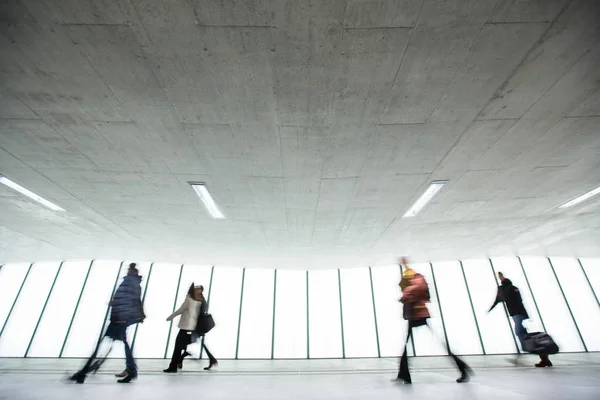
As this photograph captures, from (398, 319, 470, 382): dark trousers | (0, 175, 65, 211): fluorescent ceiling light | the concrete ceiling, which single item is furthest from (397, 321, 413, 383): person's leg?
(0, 175, 65, 211): fluorescent ceiling light

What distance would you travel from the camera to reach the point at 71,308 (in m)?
9.27

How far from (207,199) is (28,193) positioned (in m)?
3.47

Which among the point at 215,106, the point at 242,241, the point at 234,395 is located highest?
the point at 215,106

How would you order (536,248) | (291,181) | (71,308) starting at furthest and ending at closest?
(71,308) → (536,248) → (291,181)

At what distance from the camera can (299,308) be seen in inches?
390

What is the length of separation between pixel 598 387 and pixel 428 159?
9.46 feet

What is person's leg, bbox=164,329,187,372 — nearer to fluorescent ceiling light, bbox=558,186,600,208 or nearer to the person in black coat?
the person in black coat

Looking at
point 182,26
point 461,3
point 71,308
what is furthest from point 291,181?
point 71,308

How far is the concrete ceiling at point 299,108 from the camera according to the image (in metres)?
2.22

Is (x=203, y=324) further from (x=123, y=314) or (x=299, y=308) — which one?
(x=299, y=308)

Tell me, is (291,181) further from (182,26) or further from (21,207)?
(21,207)

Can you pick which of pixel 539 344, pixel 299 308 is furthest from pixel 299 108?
pixel 299 308

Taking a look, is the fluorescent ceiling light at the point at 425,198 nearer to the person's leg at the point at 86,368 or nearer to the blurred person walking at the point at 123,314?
the blurred person walking at the point at 123,314

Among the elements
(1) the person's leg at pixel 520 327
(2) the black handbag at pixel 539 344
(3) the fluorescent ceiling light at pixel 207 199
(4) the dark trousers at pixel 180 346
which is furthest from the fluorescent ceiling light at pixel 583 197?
(4) the dark trousers at pixel 180 346
